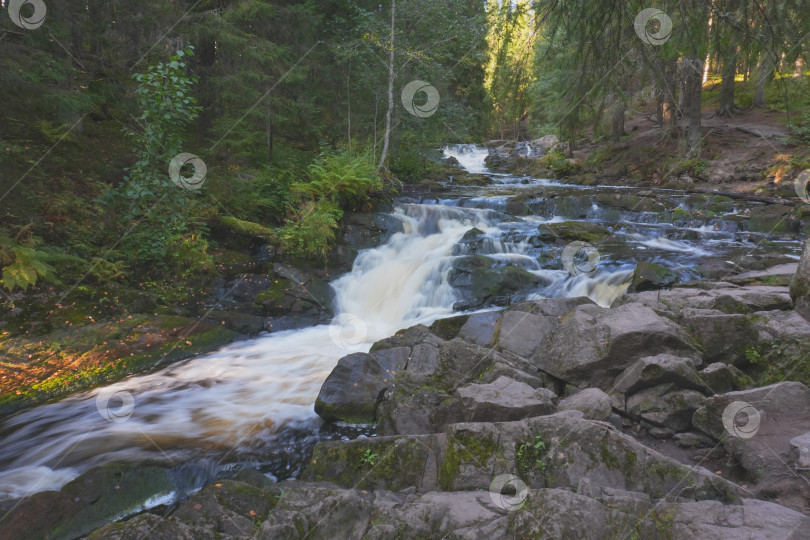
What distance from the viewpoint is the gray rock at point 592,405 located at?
3875mm

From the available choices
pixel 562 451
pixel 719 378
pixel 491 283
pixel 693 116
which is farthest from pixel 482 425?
pixel 693 116

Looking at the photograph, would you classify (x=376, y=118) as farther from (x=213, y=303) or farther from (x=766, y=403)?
(x=766, y=403)

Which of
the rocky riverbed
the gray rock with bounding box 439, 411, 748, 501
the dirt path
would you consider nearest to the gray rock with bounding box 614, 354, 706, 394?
the rocky riverbed

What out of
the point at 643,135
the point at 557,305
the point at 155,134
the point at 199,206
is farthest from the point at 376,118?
the point at 643,135

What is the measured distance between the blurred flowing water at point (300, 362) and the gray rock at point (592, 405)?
8.06 feet

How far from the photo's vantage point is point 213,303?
28.7 feet

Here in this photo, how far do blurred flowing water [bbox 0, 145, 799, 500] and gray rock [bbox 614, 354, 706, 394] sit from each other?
3.12 metres

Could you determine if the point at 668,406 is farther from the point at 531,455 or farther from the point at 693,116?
the point at 693,116

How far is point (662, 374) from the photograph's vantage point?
165 inches

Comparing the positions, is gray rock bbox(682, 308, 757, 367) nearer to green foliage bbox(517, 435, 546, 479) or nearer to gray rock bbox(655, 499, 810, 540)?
gray rock bbox(655, 499, 810, 540)

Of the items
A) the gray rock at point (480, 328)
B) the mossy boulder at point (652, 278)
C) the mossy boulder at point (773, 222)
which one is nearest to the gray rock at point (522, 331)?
the gray rock at point (480, 328)

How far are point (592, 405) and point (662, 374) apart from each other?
0.90 meters

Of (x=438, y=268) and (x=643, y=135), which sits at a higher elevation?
(x=643, y=135)

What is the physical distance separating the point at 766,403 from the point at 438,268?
7.09m
